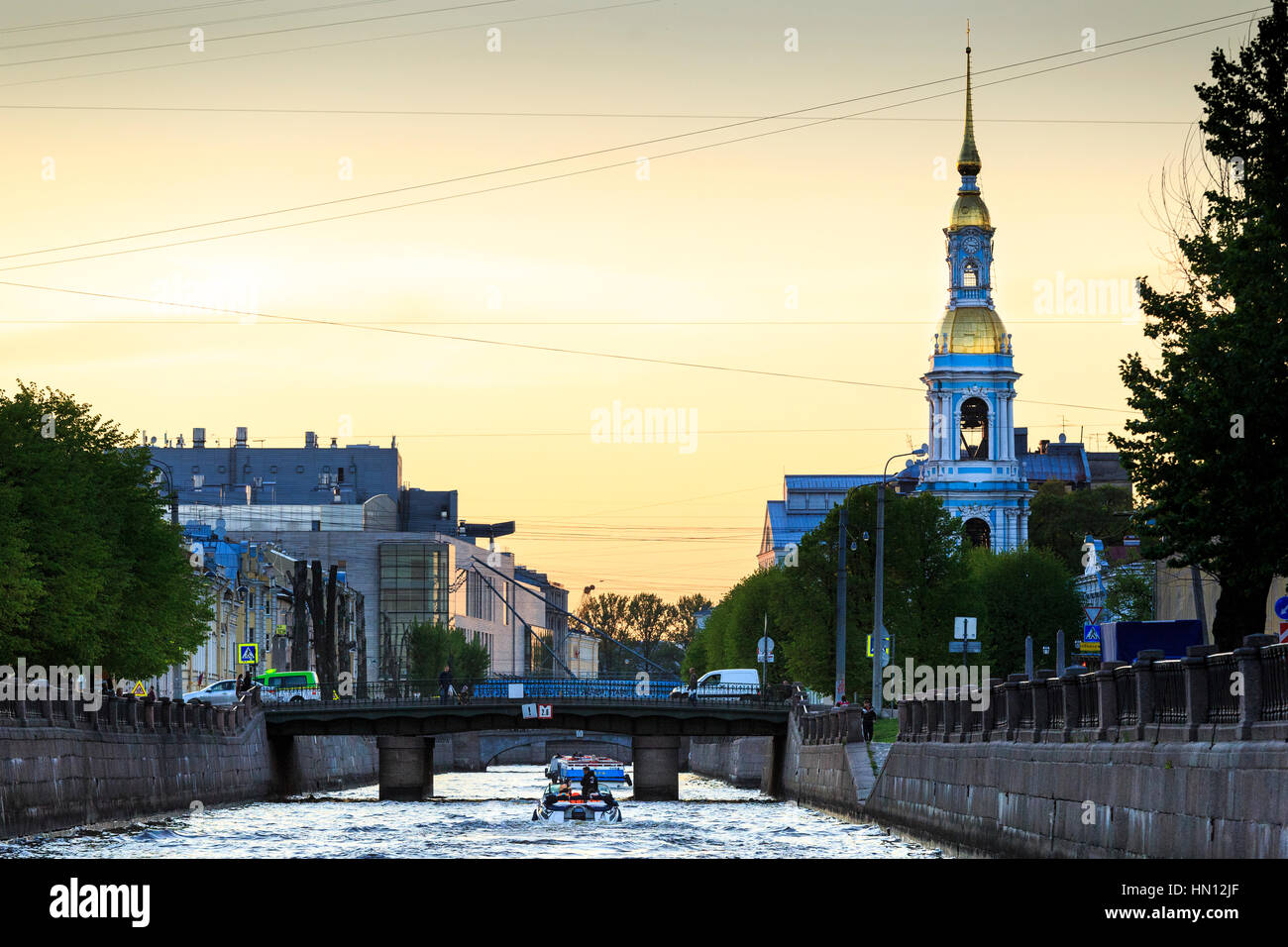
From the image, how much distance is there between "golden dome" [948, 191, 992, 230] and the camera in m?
165

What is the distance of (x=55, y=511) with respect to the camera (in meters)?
63.2

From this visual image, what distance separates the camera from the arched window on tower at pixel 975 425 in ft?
544

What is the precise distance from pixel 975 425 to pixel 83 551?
112474 mm

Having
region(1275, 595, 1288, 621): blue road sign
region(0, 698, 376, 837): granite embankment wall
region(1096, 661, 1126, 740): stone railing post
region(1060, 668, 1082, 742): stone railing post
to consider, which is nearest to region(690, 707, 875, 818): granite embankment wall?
region(0, 698, 376, 837): granite embankment wall

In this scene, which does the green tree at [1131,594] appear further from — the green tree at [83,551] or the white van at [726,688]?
the green tree at [83,551]

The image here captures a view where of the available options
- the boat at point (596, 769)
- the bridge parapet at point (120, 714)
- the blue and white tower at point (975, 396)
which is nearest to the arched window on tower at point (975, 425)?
the blue and white tower at point (975, 396)

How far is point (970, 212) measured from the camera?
543 ft

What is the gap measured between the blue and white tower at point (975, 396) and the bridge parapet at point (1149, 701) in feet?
372

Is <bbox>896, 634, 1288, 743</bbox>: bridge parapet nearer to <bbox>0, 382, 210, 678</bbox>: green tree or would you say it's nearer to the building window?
<bbox>0, 382, 210, 678</bbox>: green tree

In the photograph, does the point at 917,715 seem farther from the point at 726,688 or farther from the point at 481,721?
the point at 726,688

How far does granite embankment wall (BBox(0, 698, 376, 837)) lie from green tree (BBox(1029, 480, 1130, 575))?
79.0m
